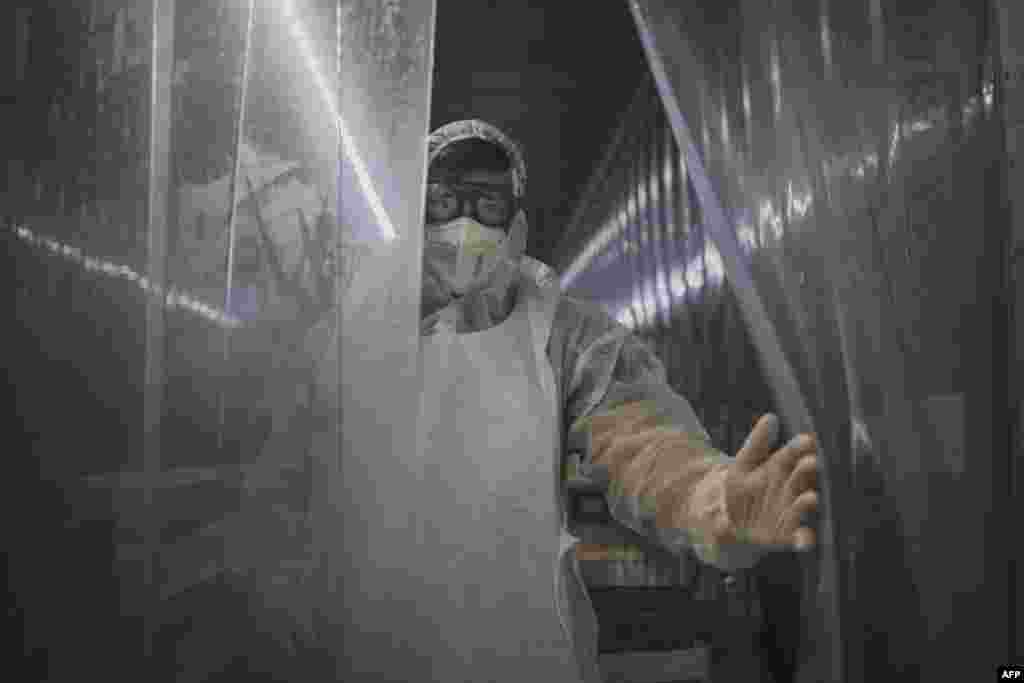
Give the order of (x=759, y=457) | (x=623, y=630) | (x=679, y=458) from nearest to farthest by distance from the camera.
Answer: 1. (x=759, y=457)
2. (x=679, y=458)
3. (x=623, y=630)

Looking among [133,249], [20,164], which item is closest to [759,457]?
Result: [133,249]

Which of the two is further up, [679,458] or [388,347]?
[388,347]

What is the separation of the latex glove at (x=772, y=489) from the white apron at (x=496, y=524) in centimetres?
36

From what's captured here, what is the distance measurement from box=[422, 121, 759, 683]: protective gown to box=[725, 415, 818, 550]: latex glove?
0.32 feet

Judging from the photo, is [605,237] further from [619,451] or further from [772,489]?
[772,489]

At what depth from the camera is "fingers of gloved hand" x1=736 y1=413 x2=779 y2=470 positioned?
30.9 inches

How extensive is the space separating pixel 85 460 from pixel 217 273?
0.26 metres

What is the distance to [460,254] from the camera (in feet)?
3.88

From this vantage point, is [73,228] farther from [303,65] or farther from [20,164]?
[303,65]

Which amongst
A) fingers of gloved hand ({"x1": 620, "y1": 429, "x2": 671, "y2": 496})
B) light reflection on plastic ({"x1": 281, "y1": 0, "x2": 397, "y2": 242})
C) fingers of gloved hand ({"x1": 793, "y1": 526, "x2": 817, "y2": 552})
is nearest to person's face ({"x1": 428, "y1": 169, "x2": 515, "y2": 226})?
light reflection on plastic ({"x1": 281, "y1": 0, "x2": 397, "y2": 242})

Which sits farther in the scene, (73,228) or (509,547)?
(509,547)

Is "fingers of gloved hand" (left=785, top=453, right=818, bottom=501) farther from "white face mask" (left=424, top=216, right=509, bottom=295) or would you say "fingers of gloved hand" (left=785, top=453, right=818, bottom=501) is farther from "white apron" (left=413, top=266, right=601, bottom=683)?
"white face mask" (left=424, top=216, right=509, bottom=295)

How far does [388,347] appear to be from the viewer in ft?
2.85

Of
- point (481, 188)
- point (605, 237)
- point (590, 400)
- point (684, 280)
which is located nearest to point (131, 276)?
point (481, 188)
